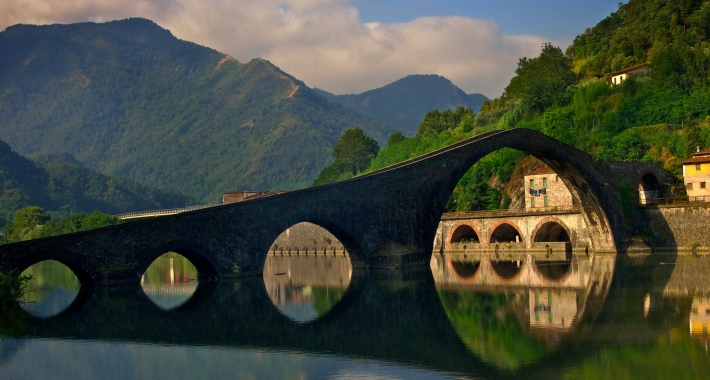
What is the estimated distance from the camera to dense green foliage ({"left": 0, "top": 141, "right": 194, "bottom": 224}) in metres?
124

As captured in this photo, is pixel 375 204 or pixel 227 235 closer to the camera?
pixel 227 235

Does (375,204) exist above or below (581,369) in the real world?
above

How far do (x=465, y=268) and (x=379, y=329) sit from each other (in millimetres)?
22247

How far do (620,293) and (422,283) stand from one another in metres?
8.45

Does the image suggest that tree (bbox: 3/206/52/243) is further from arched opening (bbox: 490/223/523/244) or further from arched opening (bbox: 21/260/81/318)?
arched opening (bbox: 490/223/523/244)

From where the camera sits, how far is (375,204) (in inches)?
1528

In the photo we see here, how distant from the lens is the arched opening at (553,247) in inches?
1633

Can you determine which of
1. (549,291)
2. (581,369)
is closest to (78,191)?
(549,291)

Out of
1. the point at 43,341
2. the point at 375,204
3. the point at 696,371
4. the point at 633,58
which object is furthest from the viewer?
the point at 633,58

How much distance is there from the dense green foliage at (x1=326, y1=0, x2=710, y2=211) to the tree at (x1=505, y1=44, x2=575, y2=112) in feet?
0.31

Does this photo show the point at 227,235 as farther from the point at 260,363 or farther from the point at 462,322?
the point at 260,363

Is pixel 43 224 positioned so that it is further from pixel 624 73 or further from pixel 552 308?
pixel 552 308

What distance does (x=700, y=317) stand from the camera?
22.3 metres

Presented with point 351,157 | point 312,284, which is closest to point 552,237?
point 312,284
